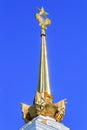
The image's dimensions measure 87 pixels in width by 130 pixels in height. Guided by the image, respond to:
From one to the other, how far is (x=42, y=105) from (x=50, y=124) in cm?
84

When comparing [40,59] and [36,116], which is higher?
[40,59]

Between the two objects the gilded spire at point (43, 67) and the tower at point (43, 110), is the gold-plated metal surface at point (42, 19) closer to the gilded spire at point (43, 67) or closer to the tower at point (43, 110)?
the gilded spire at point (43, 67)

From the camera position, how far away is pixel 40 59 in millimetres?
16000

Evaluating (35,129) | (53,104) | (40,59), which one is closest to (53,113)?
(53,104)

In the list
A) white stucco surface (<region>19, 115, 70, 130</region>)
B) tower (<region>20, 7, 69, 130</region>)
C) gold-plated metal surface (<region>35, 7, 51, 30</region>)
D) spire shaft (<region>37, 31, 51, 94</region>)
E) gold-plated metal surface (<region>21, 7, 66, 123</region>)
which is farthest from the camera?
gold-plated metal surface (<region>35, 7, 51, 30</region>)

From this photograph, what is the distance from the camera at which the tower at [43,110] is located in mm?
13532

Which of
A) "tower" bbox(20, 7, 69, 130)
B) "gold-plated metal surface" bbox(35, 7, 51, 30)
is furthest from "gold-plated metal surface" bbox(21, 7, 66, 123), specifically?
"gold-plated metal surface" bbox(35, 7, 51, 30)

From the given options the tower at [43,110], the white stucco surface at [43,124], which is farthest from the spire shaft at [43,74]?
the white stucco surface at [43,124]

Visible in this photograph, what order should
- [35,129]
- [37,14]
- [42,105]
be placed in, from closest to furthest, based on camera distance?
[35,129] → [42,105] → [37,14]

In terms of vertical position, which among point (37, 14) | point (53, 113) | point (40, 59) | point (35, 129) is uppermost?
point (37, 14)

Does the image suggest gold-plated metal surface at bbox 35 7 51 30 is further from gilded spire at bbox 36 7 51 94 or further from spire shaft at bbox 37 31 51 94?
spire shaft at bbox 37 31 51 94

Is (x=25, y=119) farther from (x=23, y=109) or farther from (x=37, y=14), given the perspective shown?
(x=37, y=14)

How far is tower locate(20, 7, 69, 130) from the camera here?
44.4 ft

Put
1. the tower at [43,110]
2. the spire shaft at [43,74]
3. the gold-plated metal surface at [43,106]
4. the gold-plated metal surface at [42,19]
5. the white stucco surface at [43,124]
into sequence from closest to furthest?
1. the white stucco surface at [43,124]
2. the tower at [43,110]
3. the gold-plated metal surface at [43,106]
4. the spire shaft at [43,74]
5. the gold-plated metal surface at [42,19]
